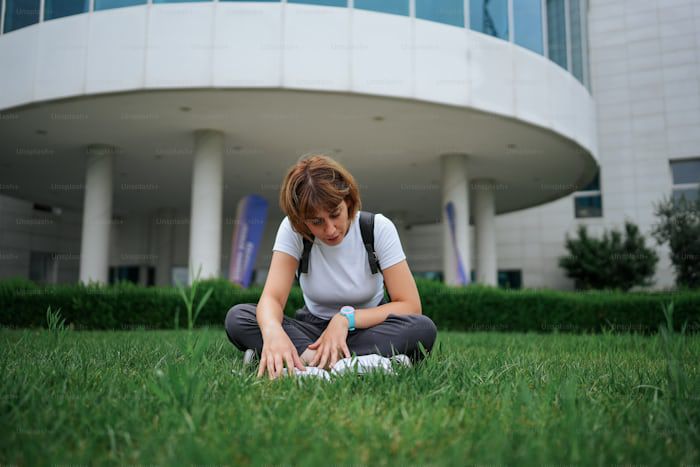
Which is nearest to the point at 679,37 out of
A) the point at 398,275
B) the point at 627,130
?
the point at 627,130

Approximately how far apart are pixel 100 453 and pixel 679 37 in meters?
30.1

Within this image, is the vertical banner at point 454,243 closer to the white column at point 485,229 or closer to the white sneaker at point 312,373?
the white column at point 485,229

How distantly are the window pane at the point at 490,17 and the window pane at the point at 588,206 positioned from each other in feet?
56.9

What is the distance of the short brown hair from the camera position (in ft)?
9.08

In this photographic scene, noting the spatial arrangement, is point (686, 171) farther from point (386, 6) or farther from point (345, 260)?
point (345, 260)

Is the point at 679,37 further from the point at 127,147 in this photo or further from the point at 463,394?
the point at 463,394

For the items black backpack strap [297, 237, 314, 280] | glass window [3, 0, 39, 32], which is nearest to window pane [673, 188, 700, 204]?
glass window [3, 0, 39, 32]

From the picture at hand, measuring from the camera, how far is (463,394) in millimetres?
2305

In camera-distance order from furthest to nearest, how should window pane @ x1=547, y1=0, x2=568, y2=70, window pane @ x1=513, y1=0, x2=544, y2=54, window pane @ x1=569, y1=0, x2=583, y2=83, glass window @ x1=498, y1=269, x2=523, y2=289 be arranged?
1. glass window @ x1=498, y1=269, x2=523, y2=289
2. window pane @ x1=569, y1=0, x2=583, y2=83
3. window pane @ x1=547, y1=0, x2=568, y2=70
4. window pane @ x1=513, y1=0, x2=544, y2=54

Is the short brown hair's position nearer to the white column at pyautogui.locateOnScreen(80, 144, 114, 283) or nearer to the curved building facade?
the curved building facade

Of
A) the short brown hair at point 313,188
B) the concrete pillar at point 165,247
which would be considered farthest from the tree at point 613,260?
the short brown hair at point 313,188

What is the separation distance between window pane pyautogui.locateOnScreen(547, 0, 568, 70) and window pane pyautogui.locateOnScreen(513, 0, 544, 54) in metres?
0.59

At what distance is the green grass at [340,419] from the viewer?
1490 mm

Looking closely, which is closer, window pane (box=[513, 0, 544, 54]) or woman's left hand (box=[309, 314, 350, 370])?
woman's left hand (box=[309, 314, 350, 370])
